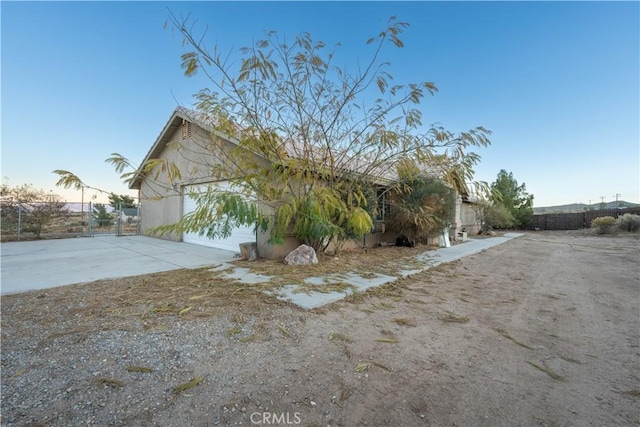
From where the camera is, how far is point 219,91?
549 cm

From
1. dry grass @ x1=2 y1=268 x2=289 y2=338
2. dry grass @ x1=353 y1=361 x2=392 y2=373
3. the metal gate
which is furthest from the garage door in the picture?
dry grass @ x1=353 y1=361 x2=392 y2=373

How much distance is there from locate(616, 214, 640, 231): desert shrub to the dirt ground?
18499 mm

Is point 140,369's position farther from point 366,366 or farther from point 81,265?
point 81,265

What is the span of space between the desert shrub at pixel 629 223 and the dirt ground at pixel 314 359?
60.7ft

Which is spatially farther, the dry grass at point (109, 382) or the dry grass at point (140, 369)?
the dry grass at point (140, 369)

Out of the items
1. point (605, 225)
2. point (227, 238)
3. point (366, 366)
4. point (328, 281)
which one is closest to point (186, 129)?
point (227, 238)

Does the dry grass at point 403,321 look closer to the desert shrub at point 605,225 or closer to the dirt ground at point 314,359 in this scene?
the dirt ground at point 314,359

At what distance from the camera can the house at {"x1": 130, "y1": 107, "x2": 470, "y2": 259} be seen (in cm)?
693

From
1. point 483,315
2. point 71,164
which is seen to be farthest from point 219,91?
point 71,164

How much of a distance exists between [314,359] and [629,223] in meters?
23.7

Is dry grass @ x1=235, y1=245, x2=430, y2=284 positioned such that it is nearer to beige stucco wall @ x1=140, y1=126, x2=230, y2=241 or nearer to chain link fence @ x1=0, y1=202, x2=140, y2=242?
beige stucco wall @ x1=140, y1=126, x2=230, y2=241

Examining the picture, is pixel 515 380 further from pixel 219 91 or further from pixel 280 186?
pixel 219 91

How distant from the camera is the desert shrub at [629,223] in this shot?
16056 mm

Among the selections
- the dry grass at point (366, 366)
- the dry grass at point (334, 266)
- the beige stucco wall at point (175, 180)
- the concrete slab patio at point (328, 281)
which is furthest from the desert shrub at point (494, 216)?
the dry grass at point (366, 366)
